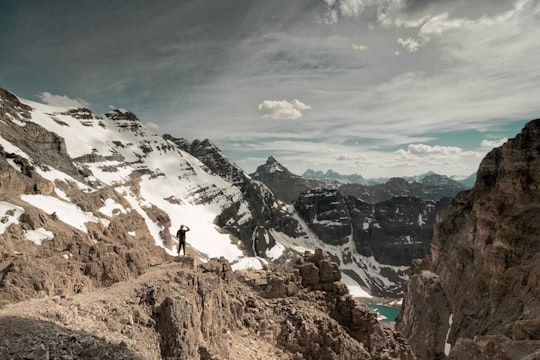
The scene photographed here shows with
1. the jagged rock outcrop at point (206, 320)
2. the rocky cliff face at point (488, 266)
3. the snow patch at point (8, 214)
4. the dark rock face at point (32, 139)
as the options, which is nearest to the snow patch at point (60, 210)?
the snow patch at point (8, 214)

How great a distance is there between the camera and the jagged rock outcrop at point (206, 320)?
1112cm

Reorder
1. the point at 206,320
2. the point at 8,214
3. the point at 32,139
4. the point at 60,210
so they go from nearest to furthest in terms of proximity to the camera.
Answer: the point at 206,320 → the point at 8,214 → the point at 60,210 → the point at 32,139

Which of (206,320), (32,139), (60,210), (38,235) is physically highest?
(32,139)

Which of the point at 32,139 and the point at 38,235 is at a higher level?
the point at 32,139

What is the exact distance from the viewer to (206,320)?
18125mm

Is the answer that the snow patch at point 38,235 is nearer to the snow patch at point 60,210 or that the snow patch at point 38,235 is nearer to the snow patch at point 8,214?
the snow patch at point 8,214

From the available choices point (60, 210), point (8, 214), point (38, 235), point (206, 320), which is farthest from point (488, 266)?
point (60, 210)

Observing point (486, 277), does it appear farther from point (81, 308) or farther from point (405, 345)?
point (81, 308)

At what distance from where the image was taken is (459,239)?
3029 inches

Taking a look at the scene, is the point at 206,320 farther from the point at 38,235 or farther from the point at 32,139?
the point at 32,139

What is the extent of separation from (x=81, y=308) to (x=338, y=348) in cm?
1697

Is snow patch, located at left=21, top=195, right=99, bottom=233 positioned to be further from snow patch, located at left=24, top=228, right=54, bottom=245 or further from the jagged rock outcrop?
the jagged rock outcrop

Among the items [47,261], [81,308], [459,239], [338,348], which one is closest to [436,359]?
[459,239]

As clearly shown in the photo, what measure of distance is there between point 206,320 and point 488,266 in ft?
186
